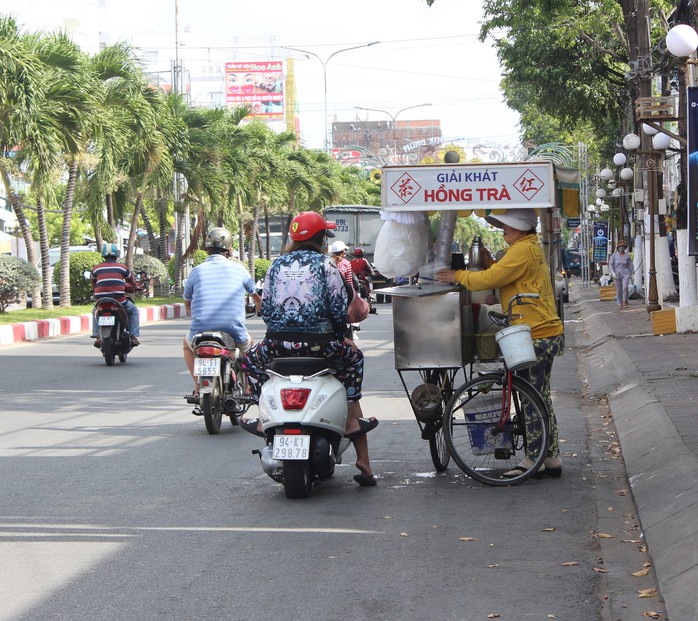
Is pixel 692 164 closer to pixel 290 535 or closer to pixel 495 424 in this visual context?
pixel 495 424

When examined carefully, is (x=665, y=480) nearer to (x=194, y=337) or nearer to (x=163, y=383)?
(x=194, y=337)

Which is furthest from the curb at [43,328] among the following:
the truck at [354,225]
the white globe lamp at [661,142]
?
the truck at [354,225]

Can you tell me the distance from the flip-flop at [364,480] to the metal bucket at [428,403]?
0.54m

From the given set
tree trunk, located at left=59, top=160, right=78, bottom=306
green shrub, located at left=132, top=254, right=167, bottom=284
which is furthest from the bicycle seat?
green shrub, located at left=132, top=254, right=167, bottom=284

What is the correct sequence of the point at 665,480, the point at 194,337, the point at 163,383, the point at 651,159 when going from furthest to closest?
the point at 651,159, the point at 163,383, the point at 194,337, the point at 665,480

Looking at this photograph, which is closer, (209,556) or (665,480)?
(209,556)

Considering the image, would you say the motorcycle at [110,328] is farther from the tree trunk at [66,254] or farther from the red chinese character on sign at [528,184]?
the tree trunk at [66,254]

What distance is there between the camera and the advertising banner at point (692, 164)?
9.57m

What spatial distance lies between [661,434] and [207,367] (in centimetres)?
374

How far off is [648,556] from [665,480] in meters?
1.44

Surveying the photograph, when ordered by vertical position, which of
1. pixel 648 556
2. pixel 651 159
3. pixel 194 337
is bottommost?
pixel 648 556

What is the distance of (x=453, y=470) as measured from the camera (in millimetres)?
8359

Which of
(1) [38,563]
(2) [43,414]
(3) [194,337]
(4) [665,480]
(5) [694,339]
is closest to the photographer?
(1) [38,563]

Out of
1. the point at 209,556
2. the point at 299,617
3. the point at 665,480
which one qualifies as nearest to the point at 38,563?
the point at 209,556
